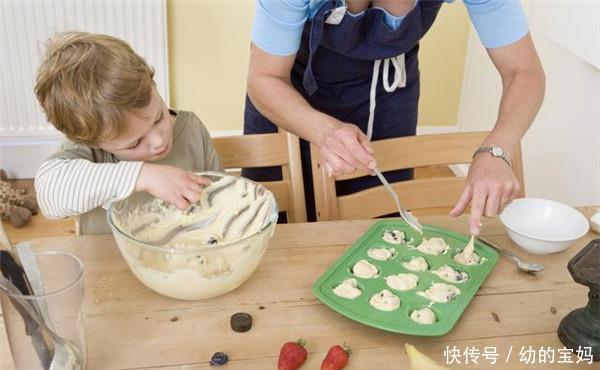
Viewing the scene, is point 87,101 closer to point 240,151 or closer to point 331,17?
point 240,151

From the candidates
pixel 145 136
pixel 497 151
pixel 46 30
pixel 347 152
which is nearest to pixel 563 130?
pixel 497 151

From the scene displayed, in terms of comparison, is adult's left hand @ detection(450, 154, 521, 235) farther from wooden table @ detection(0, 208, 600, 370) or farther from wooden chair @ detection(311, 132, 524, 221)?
wooden chair @ detection(311, 132, 524, 221)

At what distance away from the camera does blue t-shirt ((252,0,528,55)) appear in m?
1.24

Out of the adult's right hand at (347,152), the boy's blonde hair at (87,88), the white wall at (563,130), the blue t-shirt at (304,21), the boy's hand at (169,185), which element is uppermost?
the blue t-shirt at (304,21)

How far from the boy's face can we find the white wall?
4.60ft

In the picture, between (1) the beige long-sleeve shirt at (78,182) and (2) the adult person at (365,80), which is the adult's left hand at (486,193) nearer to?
(2) the adult person at (365,80)

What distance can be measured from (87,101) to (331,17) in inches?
20.3

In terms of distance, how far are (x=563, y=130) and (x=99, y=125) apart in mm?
1645

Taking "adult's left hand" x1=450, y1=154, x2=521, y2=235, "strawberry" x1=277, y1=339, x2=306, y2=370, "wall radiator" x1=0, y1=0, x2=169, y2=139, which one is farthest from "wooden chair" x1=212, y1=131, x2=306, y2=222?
"wall radiator" x1=0, y1=0, x2=169, y2=139

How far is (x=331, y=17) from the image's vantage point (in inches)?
52.6

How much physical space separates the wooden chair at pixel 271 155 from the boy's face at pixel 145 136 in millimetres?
176

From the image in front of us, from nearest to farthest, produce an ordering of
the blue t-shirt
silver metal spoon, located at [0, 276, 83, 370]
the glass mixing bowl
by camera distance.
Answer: silver metal spoon, located at [0, 276, 83, 370], the glass mixing bowl, the blue t-shirt

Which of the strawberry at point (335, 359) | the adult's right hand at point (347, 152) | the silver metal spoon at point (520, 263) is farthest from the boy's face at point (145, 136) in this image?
the silver metal spoon at point (520, 263)

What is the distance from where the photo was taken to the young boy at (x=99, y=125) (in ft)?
3.75
